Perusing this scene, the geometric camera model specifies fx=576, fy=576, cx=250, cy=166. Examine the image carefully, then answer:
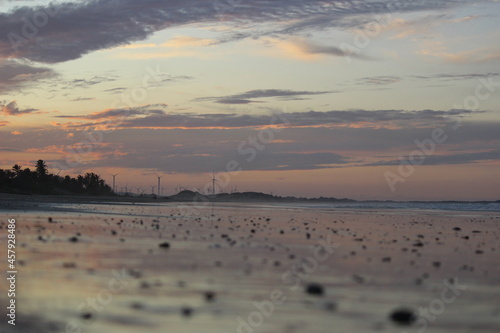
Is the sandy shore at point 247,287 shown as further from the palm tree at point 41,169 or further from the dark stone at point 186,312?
the palm tree at point 41,169

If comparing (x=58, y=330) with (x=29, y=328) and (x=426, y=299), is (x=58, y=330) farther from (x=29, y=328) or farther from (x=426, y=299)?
(x=426, y=299)

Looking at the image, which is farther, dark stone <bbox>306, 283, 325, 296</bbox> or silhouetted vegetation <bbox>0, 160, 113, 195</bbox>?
silhouetted vegetation <bbox>0, 160, 113, 195</bbox>

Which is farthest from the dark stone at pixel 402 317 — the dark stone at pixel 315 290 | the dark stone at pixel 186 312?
the dark stone at pixel 186 312

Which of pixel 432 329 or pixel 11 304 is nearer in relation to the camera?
pixel 432 329

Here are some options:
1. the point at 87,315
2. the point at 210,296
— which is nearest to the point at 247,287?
the point at 210,296

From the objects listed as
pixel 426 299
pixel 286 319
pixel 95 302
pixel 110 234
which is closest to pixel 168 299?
pixel 95 302

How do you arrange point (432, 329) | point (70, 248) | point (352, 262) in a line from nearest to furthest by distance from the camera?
point (432, 329)
point (352, 262)
point (70, 248)

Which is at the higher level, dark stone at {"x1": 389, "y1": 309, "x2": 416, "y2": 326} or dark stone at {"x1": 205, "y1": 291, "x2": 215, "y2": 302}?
dark stone at {"x1": 205, "y1": 291, "x2": 215, "y2": 302}

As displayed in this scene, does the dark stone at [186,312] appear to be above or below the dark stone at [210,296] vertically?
below

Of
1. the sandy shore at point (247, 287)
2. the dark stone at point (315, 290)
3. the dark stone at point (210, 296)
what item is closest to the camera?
the sandy shore at point (247, 287)

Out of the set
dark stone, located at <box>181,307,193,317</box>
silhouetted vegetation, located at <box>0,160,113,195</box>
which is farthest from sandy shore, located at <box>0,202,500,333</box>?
silhouetted vegetation, located at <box>0,160,113,195</box>

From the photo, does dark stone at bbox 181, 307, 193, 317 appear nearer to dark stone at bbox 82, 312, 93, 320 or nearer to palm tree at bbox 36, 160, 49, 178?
dark stone at bbox 82, 312, 93, 320

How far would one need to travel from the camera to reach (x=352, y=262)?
2075 centimetres

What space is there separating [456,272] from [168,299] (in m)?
10.1
